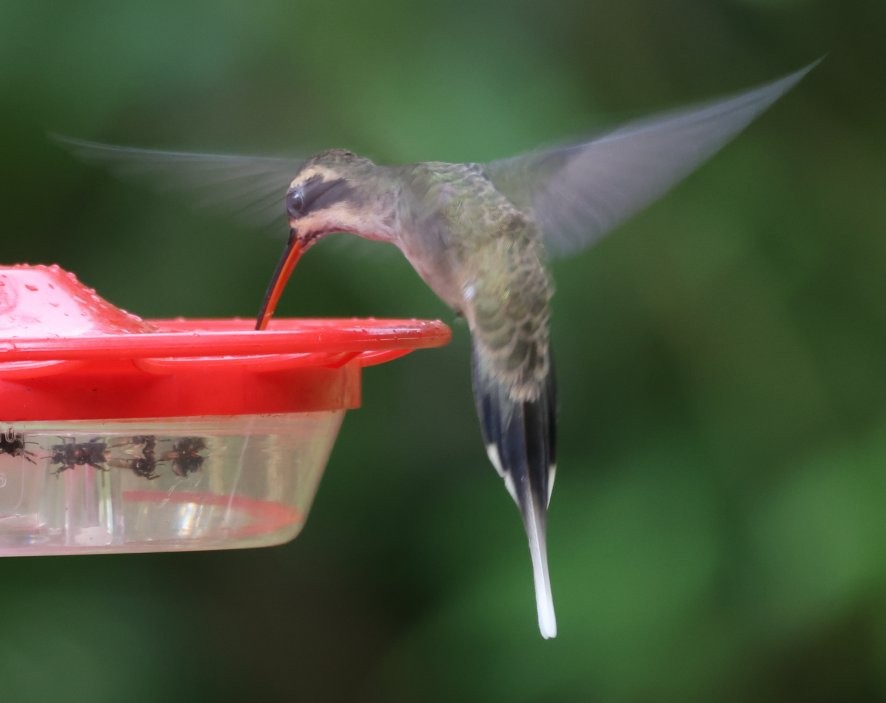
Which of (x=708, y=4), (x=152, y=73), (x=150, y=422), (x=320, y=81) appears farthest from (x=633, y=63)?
(x=150, y=422)

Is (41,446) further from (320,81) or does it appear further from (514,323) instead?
(320,81)

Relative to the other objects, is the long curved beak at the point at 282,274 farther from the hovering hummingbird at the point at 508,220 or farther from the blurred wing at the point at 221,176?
the blurred wing at the point at 221,176

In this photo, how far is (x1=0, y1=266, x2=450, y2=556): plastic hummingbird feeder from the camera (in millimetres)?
1761

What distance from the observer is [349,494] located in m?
3.74

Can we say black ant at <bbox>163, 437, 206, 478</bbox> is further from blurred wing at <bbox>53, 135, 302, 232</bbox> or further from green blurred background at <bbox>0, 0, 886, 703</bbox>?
green blurred background at <bbox>0, 0, 886, 703</bbox>

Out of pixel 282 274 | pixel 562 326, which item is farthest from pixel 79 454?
pixel 562 326

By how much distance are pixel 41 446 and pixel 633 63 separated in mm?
2237

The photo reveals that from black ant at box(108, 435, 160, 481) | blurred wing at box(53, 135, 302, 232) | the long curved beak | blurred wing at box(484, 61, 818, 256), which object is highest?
blurred wing at box(53, 135, 302, 232)

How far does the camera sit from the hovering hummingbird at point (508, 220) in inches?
89.3

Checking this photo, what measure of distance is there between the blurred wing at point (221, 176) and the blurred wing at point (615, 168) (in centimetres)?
48

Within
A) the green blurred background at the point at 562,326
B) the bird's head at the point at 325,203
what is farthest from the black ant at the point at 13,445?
the green blurred background at the point at 562,326

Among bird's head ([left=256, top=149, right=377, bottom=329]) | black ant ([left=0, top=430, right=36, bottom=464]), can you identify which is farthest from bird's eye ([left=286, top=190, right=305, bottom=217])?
black ant ([left=0, top=430, right=36, bottom=464])

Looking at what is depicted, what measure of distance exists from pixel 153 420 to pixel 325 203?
74 cm

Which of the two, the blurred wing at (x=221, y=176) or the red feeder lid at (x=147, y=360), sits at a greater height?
the blurred wing at (x=221, y=176)
